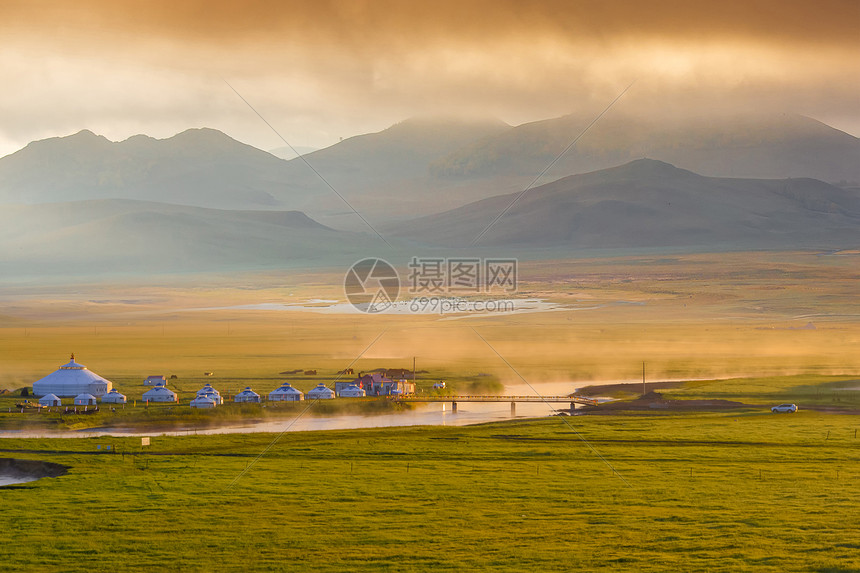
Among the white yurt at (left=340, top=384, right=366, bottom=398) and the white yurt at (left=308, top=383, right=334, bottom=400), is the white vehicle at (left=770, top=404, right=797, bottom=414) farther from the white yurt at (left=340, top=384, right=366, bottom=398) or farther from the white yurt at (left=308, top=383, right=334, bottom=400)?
the white yurt at (left=308, top=383, right=334, bottom=400)

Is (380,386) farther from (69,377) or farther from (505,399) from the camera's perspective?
(69,377)

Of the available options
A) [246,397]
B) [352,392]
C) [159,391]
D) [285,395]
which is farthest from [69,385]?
[352,392]

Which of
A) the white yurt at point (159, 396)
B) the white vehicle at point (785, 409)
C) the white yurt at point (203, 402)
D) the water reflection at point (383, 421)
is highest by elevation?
the white yurt at point (159, 396)

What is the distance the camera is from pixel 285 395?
12838cm

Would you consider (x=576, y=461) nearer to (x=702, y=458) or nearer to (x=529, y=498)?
(x=702, y=458)

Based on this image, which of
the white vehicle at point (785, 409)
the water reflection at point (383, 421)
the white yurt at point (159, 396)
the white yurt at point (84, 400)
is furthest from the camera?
the white yurt at point (159, 396)

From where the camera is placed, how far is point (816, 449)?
275 feet

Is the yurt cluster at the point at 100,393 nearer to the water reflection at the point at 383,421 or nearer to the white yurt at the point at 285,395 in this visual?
the white yurt at the point at 285,395

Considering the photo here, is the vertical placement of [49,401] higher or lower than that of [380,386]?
lower

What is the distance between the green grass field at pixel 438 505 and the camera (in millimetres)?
47219

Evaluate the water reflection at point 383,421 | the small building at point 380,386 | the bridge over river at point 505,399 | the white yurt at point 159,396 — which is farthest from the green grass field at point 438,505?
the small building at point 380,386

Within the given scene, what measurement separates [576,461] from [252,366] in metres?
121

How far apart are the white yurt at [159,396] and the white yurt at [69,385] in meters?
4.82

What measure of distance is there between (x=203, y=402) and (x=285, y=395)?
12.7 m
